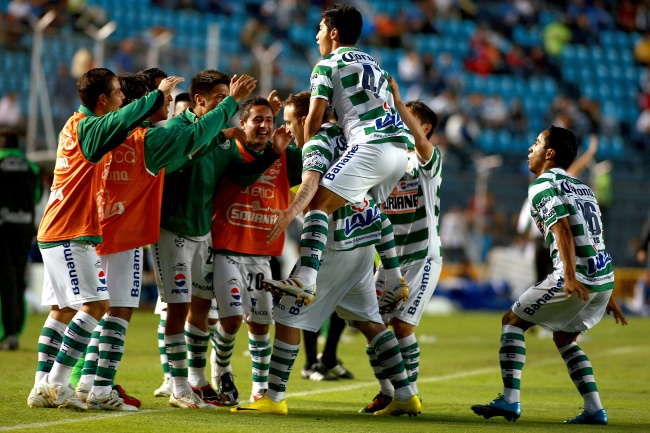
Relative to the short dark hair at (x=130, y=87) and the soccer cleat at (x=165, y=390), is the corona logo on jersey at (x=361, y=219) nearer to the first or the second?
the short dark hair at (x=130, y=87)

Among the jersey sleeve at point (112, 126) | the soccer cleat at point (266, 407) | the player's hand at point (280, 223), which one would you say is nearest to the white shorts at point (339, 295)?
the player's hand at point (280, 223)

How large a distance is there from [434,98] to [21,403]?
70.9 feet

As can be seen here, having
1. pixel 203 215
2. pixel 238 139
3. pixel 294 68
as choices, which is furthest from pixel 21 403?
pixel 294 68

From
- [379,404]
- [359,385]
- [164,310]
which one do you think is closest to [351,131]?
[379,404]

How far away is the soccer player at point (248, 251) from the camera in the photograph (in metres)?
7.66

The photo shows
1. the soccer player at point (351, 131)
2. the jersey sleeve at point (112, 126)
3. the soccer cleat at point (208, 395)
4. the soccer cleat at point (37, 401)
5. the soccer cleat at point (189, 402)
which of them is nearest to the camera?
the jersey sleeve at point (112, 126)

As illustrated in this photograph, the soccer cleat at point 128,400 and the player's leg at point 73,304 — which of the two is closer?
the player's leg at point 73,304

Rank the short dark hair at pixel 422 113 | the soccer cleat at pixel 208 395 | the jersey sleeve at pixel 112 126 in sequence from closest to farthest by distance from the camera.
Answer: the jersey sleeve at pixel 112 126 → the soccer cleat at pixel 208 395 → the short dark hair at pixel 422 113

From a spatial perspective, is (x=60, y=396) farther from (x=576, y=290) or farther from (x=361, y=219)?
(x=576, y=290)

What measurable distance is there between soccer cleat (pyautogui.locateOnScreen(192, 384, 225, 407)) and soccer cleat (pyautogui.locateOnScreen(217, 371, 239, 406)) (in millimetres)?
42

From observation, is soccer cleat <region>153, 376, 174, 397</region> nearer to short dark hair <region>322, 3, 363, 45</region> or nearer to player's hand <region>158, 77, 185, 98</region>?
player's hand <region>158, 77, 185, 98</region>

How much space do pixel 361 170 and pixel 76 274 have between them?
79.0 inches

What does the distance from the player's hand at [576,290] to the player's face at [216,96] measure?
2.84 metres

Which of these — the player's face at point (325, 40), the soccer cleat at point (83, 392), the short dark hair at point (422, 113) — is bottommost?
the soccer cleat at point (83, 392)
